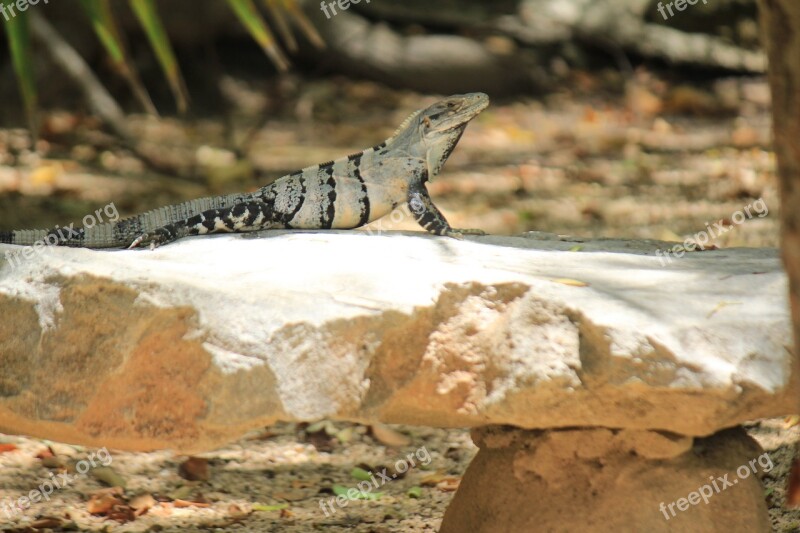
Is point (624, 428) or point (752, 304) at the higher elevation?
point (752, 304)

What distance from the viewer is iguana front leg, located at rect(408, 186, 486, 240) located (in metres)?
4.85

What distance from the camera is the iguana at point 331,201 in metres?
4.60

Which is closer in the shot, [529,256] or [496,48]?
[529,256]

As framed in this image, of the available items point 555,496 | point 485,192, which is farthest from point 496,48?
point 555,496

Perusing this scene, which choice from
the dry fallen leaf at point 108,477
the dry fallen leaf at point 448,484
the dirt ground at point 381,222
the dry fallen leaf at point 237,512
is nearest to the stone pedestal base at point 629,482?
the dirt ground at point 381,222

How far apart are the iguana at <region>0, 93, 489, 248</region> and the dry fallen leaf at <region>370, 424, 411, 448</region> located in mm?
1329

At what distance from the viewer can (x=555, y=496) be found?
141 inches

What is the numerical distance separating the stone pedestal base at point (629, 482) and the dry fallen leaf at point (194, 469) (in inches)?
80.0

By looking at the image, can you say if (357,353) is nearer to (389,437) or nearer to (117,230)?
(117,230)

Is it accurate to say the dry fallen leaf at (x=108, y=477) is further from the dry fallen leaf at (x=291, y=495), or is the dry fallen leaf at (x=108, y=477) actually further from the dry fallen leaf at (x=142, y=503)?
the dry fallen leaf at (x=291, y=495)

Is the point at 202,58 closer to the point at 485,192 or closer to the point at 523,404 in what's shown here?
the point at 485,192

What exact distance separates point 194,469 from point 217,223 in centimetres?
141

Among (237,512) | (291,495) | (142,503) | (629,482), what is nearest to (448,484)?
(291,495)

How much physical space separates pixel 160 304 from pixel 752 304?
6.29 feet
